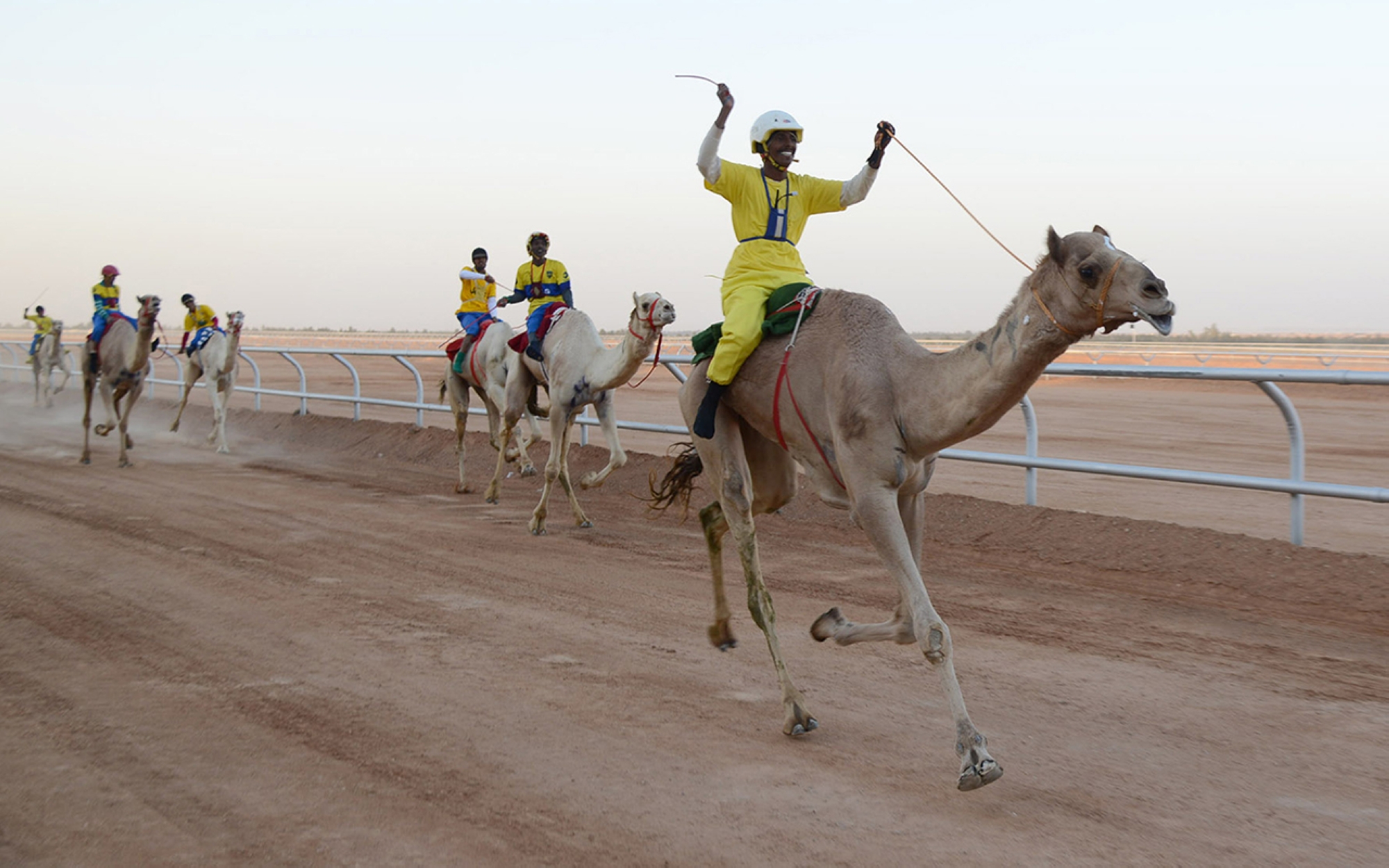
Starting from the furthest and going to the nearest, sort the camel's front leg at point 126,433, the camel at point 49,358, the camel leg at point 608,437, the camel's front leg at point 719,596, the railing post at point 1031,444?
1. the camel at point 49,358
2. the camel's front leg at point 126,433
3. the camel leg at point 608,437
4. the railing post at point 1031,444
5. the camel's front leg at point 719,596

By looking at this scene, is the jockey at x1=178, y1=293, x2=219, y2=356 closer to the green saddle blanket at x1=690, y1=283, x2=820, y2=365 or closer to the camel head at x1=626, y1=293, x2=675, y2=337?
the camel head at x1=626, y1=293, x2=675, y2=337

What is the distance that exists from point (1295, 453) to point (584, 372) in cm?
635

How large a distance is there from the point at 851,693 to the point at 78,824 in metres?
3.40

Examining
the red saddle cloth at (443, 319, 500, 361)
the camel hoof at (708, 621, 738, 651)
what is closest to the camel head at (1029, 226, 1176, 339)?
the camel hoof at (708, 621, 738, 651)

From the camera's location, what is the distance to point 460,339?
1495 cm

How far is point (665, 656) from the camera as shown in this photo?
632 cm

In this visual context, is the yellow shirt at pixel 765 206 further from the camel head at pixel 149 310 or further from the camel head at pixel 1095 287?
the camel head at pixel 149 310

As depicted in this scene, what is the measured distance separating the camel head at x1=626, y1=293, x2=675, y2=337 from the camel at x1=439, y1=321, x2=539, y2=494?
3318 millimetres

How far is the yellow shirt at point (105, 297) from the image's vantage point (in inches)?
721

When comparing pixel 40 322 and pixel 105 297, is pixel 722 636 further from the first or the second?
pixel 40 322

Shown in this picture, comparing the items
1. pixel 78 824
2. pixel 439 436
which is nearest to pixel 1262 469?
pixel 439 436

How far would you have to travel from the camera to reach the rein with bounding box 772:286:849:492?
5254mm

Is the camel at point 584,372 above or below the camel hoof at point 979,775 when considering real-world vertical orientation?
above

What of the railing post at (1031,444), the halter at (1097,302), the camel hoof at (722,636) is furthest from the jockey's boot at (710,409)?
the railing post at (1031,444)
